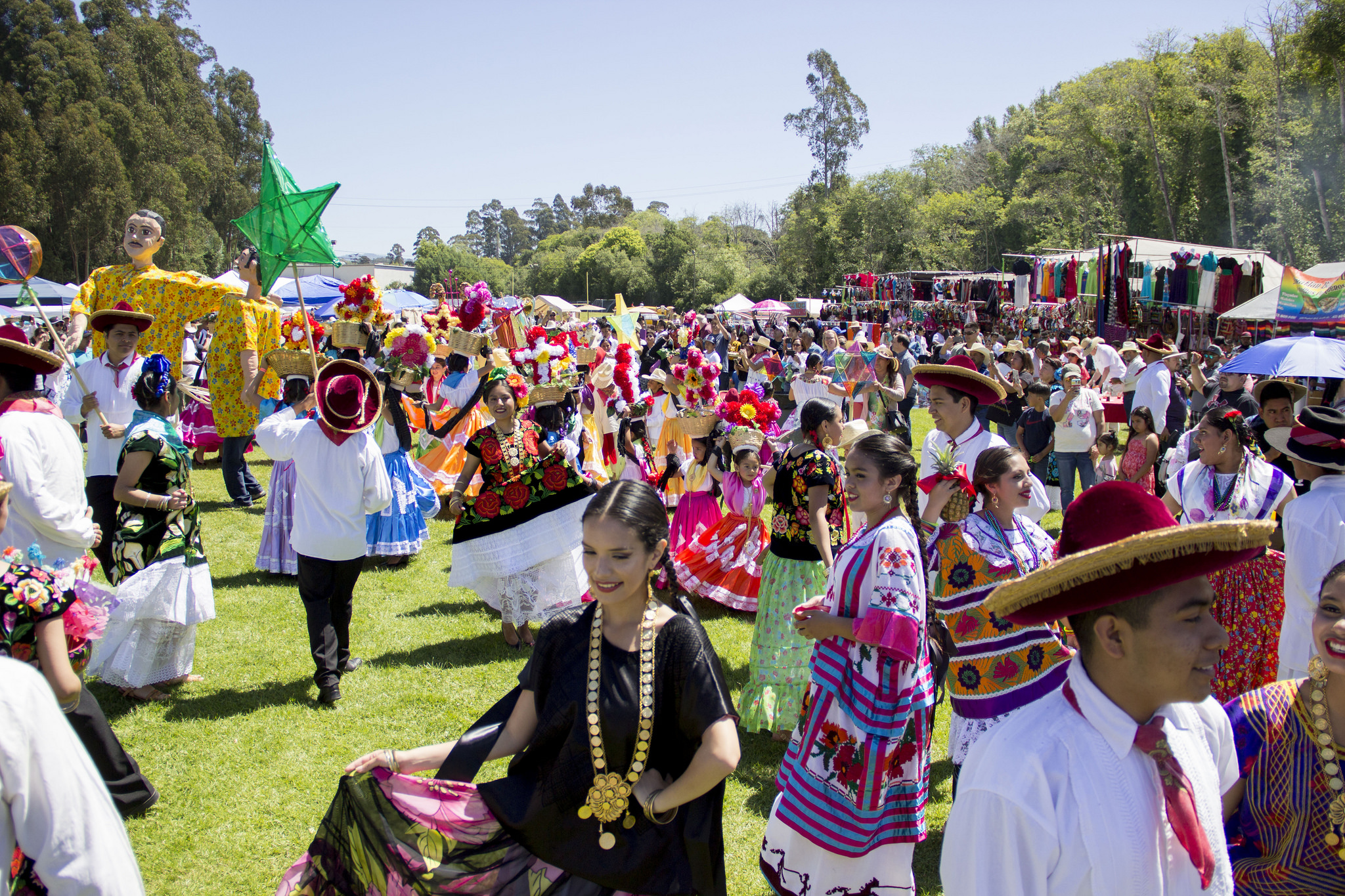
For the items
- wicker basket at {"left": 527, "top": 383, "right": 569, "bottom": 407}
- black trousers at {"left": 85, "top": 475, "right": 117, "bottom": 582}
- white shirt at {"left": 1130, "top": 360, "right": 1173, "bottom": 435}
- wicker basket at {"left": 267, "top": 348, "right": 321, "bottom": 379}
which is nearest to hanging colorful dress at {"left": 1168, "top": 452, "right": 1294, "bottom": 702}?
wicker basket at {"left": 527, "top": 383, "right": 569, "bottom": 407}

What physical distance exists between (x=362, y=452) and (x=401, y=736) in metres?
1.70

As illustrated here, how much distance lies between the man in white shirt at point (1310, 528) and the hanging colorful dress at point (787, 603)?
84.1 inches

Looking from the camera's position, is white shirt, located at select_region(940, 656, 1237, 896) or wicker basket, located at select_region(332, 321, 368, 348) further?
wicker basket, located at select_region(332, 321, 368, 348)

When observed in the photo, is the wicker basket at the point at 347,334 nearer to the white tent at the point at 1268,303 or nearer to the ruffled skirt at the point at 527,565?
the ruffled skirt at the point at 527,565

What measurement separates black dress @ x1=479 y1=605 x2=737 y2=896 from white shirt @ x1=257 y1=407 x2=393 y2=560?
10.1ft

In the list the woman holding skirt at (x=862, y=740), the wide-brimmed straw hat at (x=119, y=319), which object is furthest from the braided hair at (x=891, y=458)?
the wide-brimmed straw hat at (x=119, y=319)

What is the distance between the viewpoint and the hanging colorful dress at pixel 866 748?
316 centimetres

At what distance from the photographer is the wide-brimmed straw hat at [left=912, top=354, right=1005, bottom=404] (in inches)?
185

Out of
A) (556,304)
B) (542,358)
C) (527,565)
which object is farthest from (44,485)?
(556,304)

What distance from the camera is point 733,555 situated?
7520 millimetres

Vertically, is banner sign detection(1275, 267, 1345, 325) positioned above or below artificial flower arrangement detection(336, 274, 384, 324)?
below

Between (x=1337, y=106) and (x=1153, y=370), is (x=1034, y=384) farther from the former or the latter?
(x=1337, y=106)

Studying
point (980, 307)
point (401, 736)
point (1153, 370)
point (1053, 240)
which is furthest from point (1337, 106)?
point (401, 736)

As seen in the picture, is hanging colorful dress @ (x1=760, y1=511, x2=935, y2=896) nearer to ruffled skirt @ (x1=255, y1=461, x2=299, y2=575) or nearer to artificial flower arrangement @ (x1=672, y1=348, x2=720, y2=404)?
artificial flower arrangement @ (x1=672, y1=348, x2=720, y2=404)
